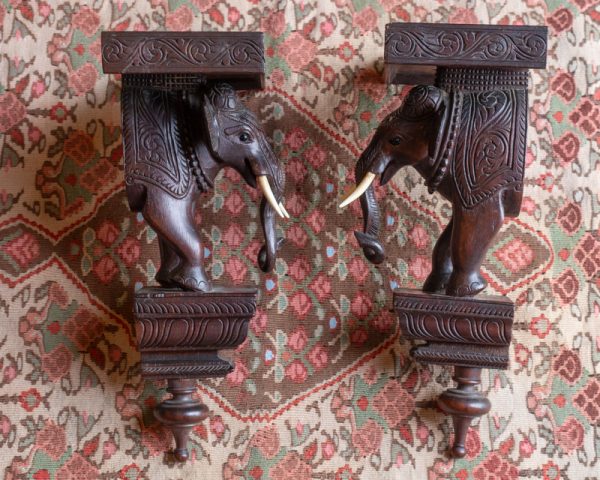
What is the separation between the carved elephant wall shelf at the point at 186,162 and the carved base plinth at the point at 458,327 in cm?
23

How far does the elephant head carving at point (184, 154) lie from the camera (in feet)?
3.08

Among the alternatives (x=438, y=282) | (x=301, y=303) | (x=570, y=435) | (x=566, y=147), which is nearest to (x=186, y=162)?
(x=301, y=303)

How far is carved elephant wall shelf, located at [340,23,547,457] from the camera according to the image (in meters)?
0.90

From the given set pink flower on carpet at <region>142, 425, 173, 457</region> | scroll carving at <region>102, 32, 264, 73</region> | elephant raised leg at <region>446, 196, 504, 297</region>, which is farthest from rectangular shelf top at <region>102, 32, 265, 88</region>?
pink flower on carpet at <region>142, 425, 173, 457</region>

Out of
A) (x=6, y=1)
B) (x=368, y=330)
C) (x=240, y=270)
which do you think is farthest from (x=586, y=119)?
(x=6, y=1)

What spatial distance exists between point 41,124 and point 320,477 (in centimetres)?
76

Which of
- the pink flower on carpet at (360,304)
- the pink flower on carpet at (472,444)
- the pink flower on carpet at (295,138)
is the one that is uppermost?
the pink flower on carpet at (295,138)

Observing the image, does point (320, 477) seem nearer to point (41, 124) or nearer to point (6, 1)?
point (41, 124)

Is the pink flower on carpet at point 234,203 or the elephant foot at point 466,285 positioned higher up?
the pink flower on carpet at point 234,203

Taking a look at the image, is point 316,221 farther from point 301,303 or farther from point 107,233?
point 107,233

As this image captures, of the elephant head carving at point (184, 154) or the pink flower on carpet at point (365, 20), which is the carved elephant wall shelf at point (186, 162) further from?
the pink flower on carpet at point (365, 20)

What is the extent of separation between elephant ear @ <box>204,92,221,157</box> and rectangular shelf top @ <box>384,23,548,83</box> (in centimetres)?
25

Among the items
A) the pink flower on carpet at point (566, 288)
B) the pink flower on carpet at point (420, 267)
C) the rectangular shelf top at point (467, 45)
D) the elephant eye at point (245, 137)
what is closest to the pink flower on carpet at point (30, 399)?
the elephant eye at point (245, 137)

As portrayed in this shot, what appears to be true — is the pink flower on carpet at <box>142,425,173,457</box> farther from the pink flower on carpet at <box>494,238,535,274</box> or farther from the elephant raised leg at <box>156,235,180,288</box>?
the pink flower on carpet at <box>494,238,535,274</box>
